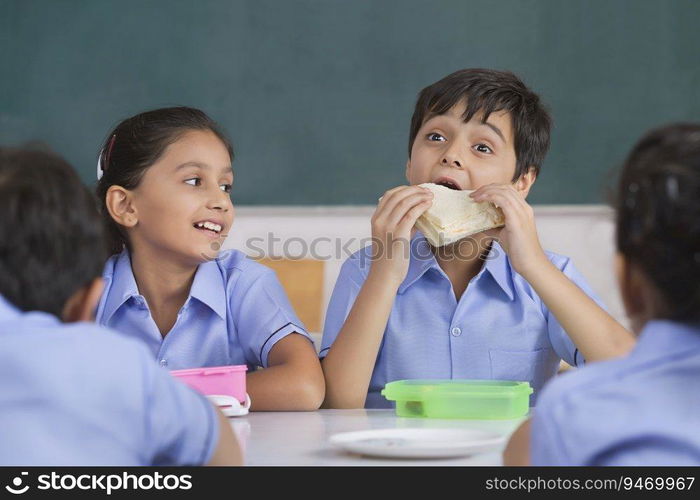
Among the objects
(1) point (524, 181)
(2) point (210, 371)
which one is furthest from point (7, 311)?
(1) point (524, 181)

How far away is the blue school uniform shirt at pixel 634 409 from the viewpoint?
633 millimetres

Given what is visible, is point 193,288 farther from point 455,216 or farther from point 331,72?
point 331,72

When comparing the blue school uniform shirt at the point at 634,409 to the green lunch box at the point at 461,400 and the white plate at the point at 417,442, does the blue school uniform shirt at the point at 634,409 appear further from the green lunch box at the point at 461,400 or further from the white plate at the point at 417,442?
the green lunch box at the point at 461,400

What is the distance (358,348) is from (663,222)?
938 mm

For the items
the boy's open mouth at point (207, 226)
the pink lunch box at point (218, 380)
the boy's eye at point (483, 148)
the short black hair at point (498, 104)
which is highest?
the short black hair at point (498, 104)

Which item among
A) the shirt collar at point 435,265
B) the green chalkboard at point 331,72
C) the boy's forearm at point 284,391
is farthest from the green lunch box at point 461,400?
the green chalkboard at point 331,72

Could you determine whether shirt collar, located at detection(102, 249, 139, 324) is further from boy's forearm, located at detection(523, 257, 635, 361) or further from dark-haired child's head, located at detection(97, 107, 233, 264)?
boy's forearm, located at detection(523, 257, 635, 361)

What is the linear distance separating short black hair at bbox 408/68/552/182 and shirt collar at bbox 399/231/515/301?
198 millimetres

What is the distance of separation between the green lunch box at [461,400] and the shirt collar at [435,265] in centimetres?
43

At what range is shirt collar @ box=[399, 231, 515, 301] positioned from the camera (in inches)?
66.3

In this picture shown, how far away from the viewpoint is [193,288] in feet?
5.37

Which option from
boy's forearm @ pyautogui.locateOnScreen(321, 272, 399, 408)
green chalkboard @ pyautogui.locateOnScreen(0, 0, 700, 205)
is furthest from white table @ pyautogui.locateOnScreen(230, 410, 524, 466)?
green chalkboard @ pyautogui.locateOnScreen(0, 0, 700, 205)
